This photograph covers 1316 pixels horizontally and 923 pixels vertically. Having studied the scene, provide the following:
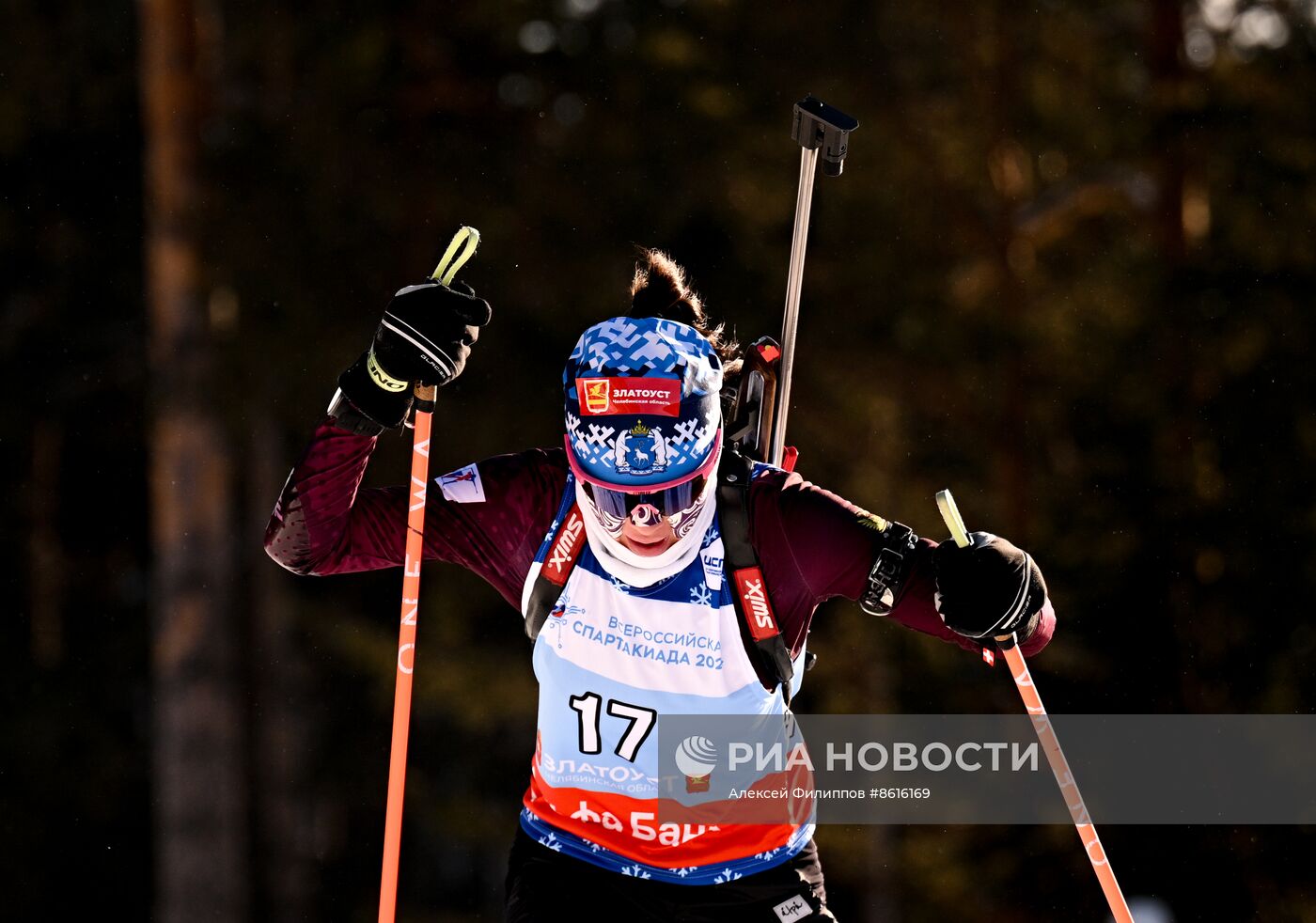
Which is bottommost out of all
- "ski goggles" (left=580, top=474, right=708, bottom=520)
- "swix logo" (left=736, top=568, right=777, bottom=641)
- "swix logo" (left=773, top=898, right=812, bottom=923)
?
"swix logo" (left=773, top=898, right=812, bottom=923)

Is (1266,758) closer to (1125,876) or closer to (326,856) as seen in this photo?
(1125,876)

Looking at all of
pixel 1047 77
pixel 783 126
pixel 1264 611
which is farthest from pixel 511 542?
pixel 1047 77

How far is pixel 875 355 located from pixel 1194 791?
4602 millimetres

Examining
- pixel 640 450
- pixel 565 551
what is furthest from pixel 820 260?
pixel 640 450

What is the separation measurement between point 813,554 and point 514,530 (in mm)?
737

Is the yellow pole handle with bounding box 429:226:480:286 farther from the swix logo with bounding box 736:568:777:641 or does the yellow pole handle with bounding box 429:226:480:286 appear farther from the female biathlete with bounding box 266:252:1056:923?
the swix logo with bounding box 736:568:777:641

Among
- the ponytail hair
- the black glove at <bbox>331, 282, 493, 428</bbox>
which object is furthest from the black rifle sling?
the black glove at <bbox>331, 282, 493, 428</bbox>

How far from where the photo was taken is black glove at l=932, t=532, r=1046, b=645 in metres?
3.38

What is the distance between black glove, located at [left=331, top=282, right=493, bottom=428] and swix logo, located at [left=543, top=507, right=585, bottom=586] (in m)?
0.45

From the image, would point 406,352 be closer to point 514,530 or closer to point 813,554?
point 514,530

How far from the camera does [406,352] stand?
353 cm

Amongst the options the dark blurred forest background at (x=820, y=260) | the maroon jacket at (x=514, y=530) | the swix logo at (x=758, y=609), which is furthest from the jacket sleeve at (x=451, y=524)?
the dark blurred forest background at (x=820, y=260)

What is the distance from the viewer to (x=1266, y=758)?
11.8 metres

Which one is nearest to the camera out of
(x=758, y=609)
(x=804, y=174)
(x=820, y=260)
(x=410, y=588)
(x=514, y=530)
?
(x=758, y=609)
